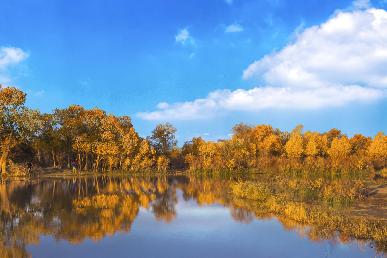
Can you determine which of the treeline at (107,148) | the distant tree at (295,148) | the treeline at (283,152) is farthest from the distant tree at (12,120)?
the distant tree at (295,148)

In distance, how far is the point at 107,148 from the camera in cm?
Answer: 6875

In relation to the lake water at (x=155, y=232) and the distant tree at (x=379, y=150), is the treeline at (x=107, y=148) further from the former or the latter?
the lake water at (x=155, y=232)

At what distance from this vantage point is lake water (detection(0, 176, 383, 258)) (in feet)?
50.5

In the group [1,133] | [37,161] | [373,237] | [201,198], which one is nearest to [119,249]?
[373,237]

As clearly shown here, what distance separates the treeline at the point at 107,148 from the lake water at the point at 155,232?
35.2m

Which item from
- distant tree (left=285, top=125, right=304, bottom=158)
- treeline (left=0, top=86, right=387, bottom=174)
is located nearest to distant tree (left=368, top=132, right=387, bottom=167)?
treeline (left=0, top=86, right=387, bottom=174)

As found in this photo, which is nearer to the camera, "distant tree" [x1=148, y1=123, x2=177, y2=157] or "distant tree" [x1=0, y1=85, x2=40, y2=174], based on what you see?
"distant tree" [x1=0, y1=85, x2=40, y2=174]

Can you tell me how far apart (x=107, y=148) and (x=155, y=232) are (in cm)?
5116

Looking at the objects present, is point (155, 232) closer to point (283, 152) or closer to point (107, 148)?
point (107, 148)

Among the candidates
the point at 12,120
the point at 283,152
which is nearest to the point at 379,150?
the point at 283,152

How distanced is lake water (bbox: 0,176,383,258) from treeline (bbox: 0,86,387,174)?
115 feet

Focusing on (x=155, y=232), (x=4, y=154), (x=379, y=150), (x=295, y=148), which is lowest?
(x=155, y=232)

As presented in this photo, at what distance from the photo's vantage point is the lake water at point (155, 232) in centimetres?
1541

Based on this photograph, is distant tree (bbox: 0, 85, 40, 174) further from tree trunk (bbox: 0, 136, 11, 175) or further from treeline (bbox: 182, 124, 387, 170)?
treeline (bbox: 182, 124, 387, 170)
